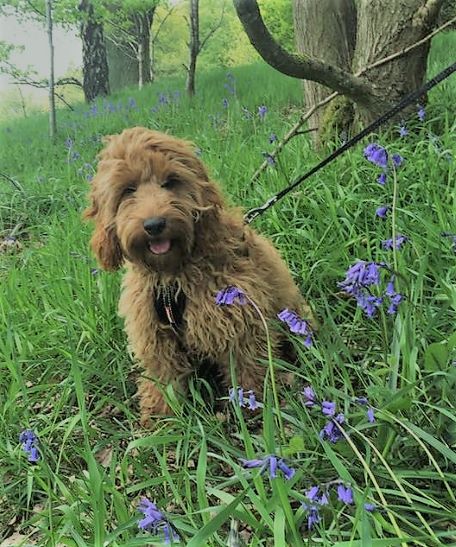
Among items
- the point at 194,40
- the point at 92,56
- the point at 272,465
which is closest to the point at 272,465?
the point at 272,465

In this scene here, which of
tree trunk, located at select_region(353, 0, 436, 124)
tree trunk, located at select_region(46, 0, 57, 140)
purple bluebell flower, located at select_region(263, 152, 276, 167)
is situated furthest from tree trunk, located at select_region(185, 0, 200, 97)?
purple bluebell flower, located at select_region(263, 152, 276, 167)

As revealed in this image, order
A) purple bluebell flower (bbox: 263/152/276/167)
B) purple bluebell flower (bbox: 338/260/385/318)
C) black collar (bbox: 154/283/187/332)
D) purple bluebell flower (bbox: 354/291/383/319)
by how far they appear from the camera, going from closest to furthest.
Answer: purple bluebell flower (bbox: 338/260/385/318), purple bluebell flower (bbox: 354/291/383/319), black collar (bbox: 154/283/187/332), purple bluebell flower (bbox: 263/152/276/167)

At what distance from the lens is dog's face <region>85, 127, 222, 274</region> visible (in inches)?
99.2

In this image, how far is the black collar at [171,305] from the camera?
9.34ft

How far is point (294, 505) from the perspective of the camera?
6.98 ft

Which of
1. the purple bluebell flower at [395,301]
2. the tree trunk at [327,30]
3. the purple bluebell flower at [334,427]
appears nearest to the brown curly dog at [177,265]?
the purple bluebell flower at [395,301]

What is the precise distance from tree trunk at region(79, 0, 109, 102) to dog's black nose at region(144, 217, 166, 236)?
484 centimetres

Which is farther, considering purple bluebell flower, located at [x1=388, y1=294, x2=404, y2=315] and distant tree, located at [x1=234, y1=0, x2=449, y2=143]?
distant tree, located at [x1=234, y1=0, x2=449, y2=143]

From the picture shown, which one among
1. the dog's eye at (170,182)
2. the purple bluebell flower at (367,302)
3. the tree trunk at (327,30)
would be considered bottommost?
the purple bluebell flower at (367,302)

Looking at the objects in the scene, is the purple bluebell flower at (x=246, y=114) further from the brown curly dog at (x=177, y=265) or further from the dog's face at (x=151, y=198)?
the dog's face at (x=151, y=198)

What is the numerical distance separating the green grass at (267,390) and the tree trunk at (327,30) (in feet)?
2.40

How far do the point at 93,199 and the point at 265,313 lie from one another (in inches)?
35.8

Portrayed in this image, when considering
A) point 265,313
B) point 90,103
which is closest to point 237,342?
point 265,313

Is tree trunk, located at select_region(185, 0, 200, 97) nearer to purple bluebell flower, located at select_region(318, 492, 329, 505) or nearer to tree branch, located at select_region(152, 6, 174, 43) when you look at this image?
tree branch, located at select_region(152, 6, 174, 43)
